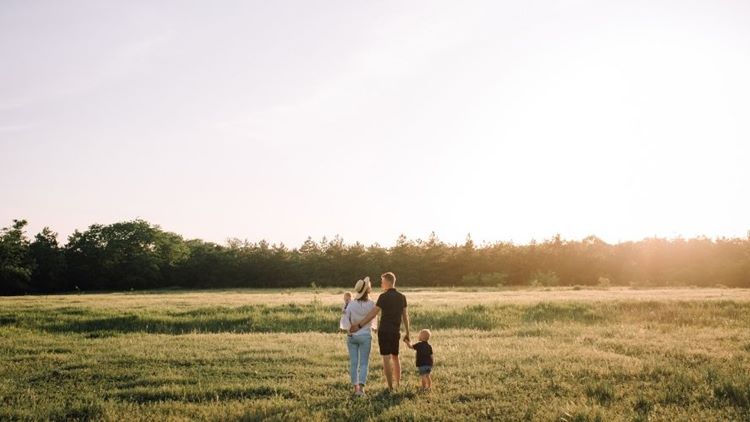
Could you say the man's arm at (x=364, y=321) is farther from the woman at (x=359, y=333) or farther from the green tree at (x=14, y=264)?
the green tree at (x=14, y=264)

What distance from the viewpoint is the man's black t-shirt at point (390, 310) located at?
11.9m

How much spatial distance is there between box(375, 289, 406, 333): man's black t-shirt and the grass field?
1.41 m

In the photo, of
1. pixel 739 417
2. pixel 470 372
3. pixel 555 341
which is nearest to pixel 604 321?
pixel 555 341

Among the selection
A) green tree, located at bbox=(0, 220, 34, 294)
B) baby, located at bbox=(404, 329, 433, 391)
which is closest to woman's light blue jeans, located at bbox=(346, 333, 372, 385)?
baby, located at bbox=(404, 329, 433, 391)

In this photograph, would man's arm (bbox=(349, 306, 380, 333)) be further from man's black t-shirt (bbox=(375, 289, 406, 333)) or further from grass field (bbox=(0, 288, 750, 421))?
grass field (bbox=(0, 288, 750, 421))

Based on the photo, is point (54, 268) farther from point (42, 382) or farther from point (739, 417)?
point (739, 417)

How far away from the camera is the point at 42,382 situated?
1349 centimetres

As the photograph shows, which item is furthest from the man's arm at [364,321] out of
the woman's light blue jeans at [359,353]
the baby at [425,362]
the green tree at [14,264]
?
the green tree at [14,264]

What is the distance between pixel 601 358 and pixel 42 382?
15.0 m

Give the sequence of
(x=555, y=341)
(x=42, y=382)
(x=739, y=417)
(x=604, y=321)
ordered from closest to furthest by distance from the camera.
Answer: (x=739, y=417) < (x=42, y=382) < (x=555, y=341) < (x=604, y=321)

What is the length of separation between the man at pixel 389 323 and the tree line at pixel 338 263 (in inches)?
2513

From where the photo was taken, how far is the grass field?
1011 centimetres

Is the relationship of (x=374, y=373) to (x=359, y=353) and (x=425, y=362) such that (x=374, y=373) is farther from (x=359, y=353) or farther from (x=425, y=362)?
(x=425, y=362)

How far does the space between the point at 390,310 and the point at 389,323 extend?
0.93 ft
